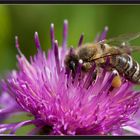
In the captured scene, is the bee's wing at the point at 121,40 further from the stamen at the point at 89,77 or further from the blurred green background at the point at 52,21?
the blurred green background at the point at 52,21

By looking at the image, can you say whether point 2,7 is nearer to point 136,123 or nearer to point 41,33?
point 41,33

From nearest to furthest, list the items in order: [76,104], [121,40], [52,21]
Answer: [76,104] < [121,40] < [52,21]

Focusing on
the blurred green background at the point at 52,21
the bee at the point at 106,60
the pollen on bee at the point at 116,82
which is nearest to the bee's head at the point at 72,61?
the bee at the point at 106,60

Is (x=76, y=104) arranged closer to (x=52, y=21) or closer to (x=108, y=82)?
(x=108, y=82)

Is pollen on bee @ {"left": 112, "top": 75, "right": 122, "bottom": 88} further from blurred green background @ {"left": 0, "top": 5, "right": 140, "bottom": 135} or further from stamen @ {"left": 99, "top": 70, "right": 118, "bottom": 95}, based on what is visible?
blurred green background @ {"left": 0, "top": 5, "right": 140, "bottom": 135}

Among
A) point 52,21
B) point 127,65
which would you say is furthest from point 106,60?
point 52,21

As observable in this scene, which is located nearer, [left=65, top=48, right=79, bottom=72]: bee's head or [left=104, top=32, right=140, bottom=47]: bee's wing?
[left=65, top=48, right=79, bottom=72]: bee's head

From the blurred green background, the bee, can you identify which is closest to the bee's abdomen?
the bee
